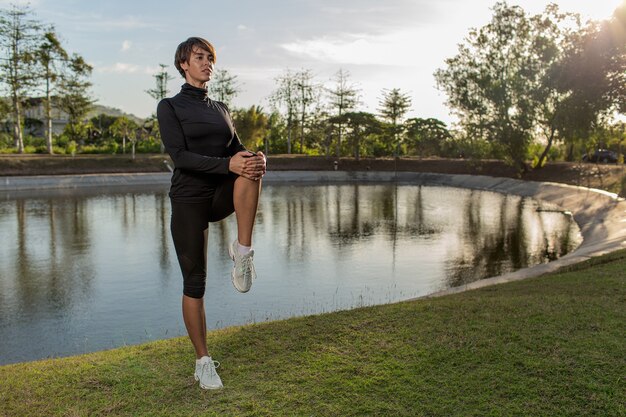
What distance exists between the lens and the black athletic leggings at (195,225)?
3447 mm

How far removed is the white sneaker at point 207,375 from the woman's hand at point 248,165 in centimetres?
128

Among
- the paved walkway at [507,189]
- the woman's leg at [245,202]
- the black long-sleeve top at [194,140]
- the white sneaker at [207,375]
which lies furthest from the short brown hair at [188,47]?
the paved walkway at [507,189]

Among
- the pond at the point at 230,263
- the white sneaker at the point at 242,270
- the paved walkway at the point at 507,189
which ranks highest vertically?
the white sneaker at the point at 242,270

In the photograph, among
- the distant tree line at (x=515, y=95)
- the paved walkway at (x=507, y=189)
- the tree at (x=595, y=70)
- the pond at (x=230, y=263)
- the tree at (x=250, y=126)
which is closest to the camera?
the pond at (x=230, y=263)

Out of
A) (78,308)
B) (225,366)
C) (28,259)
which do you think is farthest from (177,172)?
(28,259)

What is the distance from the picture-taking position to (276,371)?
3736mm

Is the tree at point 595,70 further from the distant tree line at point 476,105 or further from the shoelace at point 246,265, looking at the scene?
the shoelace at point 246,265

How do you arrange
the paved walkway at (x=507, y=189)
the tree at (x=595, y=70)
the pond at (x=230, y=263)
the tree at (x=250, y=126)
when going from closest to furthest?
1. the pond at (x=230, y=263)
2. the paved walkway at (x=507, y=189)
3. the tree at (x=595, y=70)
4. the tree at (x=250, y=126)

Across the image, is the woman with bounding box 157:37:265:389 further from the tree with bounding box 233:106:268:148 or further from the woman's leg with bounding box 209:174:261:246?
the tree with bounding box 233:106:268:148

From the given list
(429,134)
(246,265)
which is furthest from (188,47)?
(429,134)

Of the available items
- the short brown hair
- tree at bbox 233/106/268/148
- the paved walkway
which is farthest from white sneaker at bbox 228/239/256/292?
tree at bbox 233/106/268/148

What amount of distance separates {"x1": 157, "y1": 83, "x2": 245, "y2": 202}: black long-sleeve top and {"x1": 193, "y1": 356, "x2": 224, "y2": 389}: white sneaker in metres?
1.08

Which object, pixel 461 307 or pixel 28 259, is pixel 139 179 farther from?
pixel 461 307

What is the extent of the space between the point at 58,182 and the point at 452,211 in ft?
87.9
